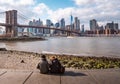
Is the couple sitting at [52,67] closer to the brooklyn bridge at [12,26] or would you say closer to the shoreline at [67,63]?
the shoreline at [67,63]

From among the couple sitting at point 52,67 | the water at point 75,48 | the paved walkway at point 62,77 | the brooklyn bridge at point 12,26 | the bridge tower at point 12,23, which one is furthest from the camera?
the bridge tower at point 12,23

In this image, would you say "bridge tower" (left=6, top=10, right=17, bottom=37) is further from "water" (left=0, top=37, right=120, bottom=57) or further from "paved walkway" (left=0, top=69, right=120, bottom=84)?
"paved walkway" (left=0, top=69, right=120, bottom=84)

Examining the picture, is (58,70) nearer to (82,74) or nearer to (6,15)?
(82,74)

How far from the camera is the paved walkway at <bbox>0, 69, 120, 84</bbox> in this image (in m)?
7.83

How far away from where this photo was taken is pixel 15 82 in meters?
7.80

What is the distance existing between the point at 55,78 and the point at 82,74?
122 centimetres

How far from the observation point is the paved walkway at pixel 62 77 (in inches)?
308

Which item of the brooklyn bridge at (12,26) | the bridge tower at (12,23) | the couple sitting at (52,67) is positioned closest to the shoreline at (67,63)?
the couple sitting at (52,67)

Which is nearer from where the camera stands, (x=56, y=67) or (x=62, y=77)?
(x=62, y=77)

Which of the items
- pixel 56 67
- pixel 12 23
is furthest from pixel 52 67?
pixel 12 23

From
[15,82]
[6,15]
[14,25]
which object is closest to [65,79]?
[15,82]

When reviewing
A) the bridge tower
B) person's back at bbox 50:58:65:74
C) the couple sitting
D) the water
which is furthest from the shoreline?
the bridge tower

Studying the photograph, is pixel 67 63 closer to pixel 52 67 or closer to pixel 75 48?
pixel 52 67

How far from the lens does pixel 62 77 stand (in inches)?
338
